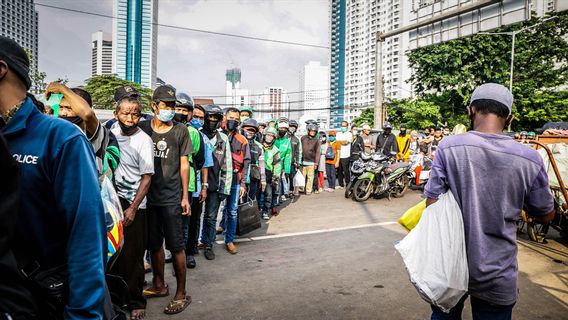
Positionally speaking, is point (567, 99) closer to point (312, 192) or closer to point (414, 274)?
point (312, 192)

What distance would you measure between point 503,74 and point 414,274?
Result: 30.8m

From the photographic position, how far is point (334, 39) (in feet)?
540

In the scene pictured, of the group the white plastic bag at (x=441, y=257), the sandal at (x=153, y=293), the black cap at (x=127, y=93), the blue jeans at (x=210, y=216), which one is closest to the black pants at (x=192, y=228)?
the blue jeans at (x=210, y=216)

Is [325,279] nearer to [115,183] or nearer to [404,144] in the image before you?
[115,183]

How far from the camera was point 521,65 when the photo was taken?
28719 millimetres

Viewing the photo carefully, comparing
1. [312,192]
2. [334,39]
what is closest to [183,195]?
[312,192]

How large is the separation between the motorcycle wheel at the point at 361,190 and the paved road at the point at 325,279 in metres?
2.67

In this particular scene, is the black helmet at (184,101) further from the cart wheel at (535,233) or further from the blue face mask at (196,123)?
the cart wheel at (535,233)

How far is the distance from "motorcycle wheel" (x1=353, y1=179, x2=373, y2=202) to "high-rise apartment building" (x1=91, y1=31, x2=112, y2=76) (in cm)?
9637

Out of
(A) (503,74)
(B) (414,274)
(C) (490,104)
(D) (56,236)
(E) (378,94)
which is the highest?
(A) (503,74)

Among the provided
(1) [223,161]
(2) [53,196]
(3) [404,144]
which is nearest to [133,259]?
(1) [223,161]

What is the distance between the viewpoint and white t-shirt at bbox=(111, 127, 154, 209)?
360cm

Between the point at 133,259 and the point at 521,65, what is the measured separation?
3223 cm

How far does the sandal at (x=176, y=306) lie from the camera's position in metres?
3.70
